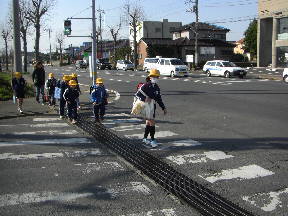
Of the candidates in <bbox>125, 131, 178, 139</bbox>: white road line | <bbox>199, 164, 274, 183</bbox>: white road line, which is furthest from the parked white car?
<bbox>199, 164, 274, 183</bbox>: white road line

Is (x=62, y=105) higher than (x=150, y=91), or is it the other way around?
(x=150, y=91)

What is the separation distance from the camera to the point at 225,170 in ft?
23.4

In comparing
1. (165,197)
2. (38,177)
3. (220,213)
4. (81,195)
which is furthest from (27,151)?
(220,213)

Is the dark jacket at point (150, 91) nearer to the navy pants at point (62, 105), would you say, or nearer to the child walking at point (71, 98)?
the child walking at point (71, 98)

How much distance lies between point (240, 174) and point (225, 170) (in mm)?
334

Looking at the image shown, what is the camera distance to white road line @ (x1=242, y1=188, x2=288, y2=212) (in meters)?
5.40

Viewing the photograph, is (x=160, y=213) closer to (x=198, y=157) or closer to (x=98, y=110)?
(x=198, y=157)

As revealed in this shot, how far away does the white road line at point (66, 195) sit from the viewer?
18.7 ft

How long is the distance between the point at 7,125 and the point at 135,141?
15.0 feet

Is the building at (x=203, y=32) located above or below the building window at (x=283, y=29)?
above

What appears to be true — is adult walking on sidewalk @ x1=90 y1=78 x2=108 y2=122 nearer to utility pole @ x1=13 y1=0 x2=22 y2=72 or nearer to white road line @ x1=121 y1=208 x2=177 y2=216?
utility pole @ x1=13 y1=0 x2=22 y2=72

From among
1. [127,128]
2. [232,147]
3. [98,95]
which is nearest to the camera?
[232,147]

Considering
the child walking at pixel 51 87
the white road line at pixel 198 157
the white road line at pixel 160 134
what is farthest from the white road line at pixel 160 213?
the child walking at pixel 51 87

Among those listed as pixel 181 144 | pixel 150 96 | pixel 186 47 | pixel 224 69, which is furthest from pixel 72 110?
pixel 186 47
